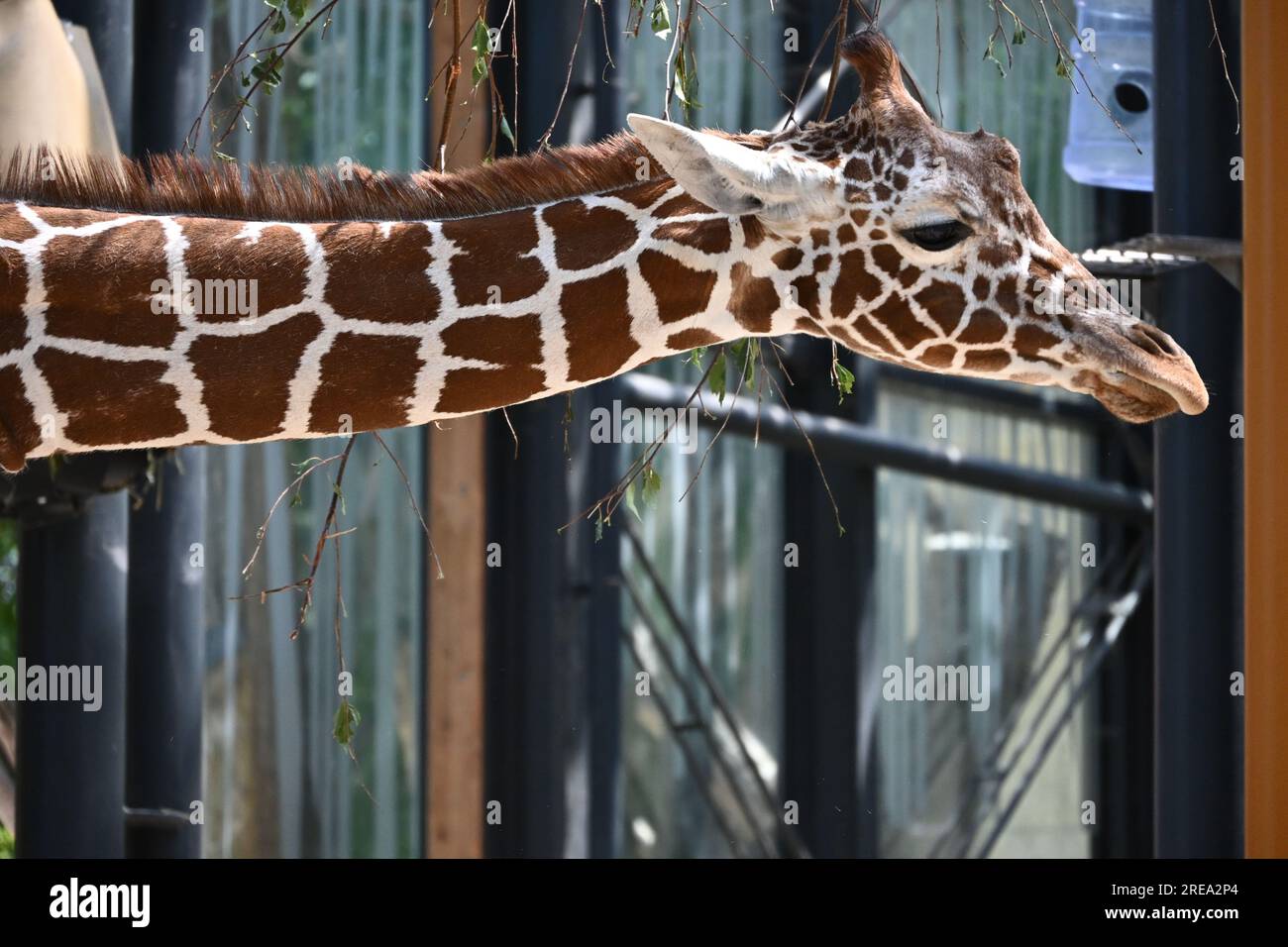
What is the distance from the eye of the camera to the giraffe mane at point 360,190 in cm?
347

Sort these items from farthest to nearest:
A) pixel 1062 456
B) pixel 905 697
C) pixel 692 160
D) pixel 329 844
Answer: pixel 1062 456
pixel 905 697
pixel 329 844
pixel 692 160

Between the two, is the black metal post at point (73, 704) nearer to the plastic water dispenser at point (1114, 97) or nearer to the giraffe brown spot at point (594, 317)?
the giraffe brown spot at point (594, 317)

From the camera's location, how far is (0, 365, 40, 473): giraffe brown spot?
3275 mm

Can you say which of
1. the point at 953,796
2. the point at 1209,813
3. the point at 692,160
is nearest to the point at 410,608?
the point at 953,796

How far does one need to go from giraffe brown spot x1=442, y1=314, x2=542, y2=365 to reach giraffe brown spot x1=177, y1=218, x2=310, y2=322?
0.72 ft

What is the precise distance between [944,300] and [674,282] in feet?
1.77

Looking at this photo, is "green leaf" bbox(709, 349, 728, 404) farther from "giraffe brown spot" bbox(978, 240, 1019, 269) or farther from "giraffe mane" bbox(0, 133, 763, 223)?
"giraffe brown spot" bbox(978, 240, 1019, 269)

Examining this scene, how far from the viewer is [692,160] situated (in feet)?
10.5

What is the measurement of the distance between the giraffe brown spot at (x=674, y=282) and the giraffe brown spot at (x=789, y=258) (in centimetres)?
13

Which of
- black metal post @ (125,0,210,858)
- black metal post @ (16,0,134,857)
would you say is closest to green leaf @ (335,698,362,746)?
black metal post @ (16,0,134,857)

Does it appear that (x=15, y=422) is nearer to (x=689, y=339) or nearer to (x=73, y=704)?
(x=689, y=339)

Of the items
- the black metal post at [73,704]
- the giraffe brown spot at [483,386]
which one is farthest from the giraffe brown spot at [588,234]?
the black metal post at [73,704]
